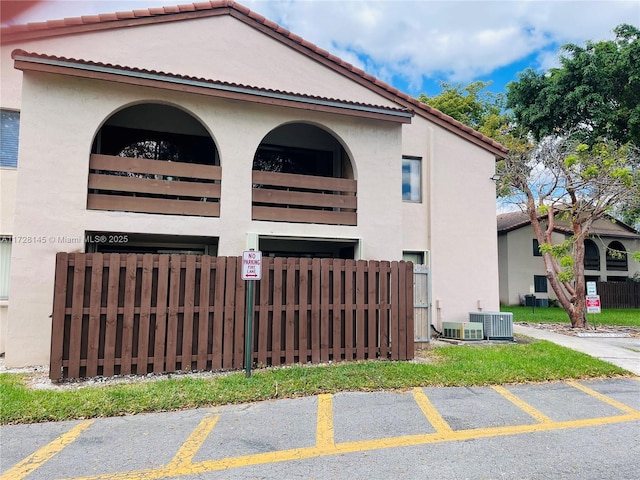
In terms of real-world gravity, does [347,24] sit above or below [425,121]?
above

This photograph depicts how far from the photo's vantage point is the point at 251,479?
11.5 ft

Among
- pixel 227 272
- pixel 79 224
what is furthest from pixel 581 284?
pixel 79 224

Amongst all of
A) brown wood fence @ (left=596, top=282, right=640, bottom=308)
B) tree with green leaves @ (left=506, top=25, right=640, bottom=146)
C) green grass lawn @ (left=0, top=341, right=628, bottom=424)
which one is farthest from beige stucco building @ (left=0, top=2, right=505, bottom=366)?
brown wood fence @ (left=596, top=282, right=640, bottom=308)

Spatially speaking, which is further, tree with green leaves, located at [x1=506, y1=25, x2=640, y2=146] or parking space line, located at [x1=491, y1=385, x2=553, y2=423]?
tree with green leaves, located at [x1=506, y1=25, x2=640, y2=146]

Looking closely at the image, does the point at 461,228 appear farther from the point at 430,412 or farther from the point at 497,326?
the point at 430,412

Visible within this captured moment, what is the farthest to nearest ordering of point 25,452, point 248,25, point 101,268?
point 248,25 < point 101,268 < point 25,452

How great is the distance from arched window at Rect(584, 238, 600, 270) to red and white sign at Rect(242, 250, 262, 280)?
25.4 metres

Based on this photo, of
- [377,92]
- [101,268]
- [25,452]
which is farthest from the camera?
[377,92]

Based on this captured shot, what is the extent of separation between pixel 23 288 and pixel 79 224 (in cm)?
143

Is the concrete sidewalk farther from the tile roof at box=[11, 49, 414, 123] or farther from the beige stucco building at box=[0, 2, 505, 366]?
the tile roof at box=[11, 49, 414, 123]

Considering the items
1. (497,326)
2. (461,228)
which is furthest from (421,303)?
(461,228)

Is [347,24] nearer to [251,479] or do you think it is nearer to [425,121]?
[425,121]

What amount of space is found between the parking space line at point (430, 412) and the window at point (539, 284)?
2179 centimetres

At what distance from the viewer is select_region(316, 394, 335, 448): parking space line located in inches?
169
